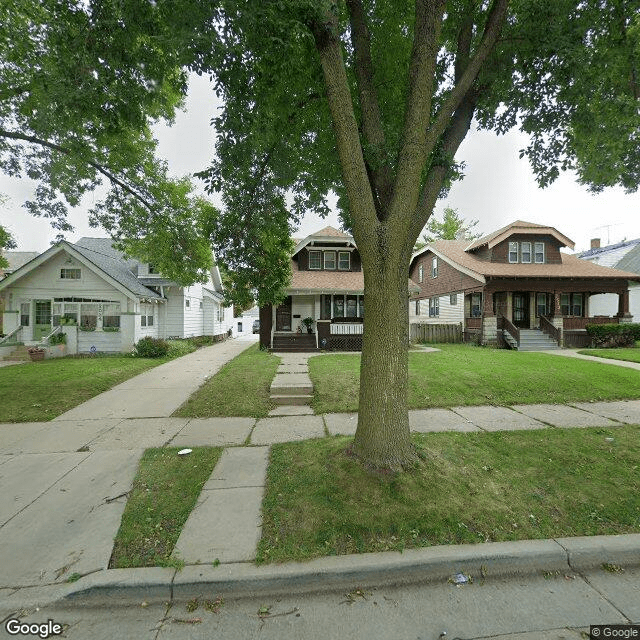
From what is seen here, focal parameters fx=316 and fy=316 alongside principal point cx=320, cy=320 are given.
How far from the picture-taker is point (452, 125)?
4.21 meters

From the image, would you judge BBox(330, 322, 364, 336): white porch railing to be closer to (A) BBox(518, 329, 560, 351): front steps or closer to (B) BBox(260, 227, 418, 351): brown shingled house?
(B) BBox(260, 227, 418, 351): brown shingled house

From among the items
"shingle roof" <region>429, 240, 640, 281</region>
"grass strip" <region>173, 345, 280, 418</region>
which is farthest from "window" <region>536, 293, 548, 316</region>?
"grass strip" <region>173, 345, 280, 418</region>

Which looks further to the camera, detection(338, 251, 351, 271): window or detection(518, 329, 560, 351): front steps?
detection(338, 251, 351, 271): window

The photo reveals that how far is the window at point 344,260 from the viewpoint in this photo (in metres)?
19.2

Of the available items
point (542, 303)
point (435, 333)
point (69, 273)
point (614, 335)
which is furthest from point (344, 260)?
point (614, 335)

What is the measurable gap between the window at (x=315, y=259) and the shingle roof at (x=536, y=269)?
8557 millimetres

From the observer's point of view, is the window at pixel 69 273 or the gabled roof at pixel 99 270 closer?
the gabled roof at pixel 99 270

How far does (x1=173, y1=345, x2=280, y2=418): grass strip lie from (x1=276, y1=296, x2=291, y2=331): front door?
8162mm

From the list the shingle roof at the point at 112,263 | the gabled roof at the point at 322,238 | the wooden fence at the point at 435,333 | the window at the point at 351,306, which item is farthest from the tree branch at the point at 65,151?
the wooden fence at the point at 435,333

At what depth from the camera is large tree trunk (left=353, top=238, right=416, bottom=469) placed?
11.5 feet

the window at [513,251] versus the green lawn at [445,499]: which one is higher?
the window at [513,251]

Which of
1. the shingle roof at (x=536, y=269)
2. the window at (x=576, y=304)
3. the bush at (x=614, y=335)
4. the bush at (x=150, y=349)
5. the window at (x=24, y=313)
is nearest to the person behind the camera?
the bush at (x=150, y=349)

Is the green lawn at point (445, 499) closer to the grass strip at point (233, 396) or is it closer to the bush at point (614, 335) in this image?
the grass strip at point (233, 396)

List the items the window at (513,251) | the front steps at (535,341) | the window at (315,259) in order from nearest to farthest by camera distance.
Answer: the front steps at (535,341) → the window at (315,259) → the window at (513,251)
